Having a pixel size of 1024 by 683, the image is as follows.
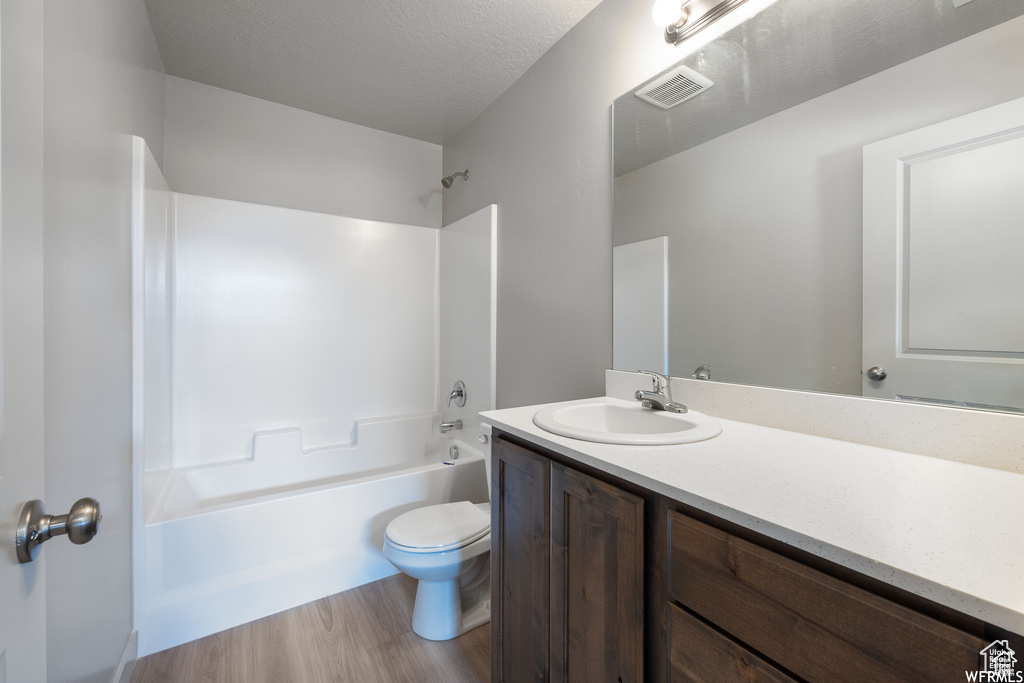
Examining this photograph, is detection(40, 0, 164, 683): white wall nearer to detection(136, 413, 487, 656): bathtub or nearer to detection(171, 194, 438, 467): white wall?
detection(136, 413, 487, 656): bathtub

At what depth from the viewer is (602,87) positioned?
5.38 feet

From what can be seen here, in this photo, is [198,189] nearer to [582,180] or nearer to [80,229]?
[80,229]

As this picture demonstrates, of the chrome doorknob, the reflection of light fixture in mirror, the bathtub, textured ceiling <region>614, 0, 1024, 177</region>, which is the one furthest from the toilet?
the reflection of light fixture in mirror

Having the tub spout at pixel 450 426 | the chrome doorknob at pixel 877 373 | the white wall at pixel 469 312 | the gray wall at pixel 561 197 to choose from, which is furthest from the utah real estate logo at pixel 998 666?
the tub spout at pixel 450 426

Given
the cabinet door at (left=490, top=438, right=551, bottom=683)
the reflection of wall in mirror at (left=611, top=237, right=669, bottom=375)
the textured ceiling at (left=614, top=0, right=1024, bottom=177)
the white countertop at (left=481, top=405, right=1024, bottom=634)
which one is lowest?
the cabinet door at (left=490, top=438, right=551, bottom=683)

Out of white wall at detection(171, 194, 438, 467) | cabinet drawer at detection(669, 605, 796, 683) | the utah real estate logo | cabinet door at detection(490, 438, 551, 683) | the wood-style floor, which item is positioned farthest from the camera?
white wall at detection(171, 194, 438, 467)

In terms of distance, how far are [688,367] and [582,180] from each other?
891 mm

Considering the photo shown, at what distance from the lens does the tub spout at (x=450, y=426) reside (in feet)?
8.35

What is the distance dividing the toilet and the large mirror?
3.31 feet

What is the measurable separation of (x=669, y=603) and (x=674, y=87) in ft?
4.90

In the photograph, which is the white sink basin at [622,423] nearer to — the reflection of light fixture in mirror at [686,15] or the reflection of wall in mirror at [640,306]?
the reflection of wall in mirror at [640,306]

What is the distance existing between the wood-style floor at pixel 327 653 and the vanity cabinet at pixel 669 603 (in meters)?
0.51

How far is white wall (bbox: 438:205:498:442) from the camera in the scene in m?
2.35

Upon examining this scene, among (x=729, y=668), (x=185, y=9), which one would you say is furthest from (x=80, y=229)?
(x=729, y=668)
